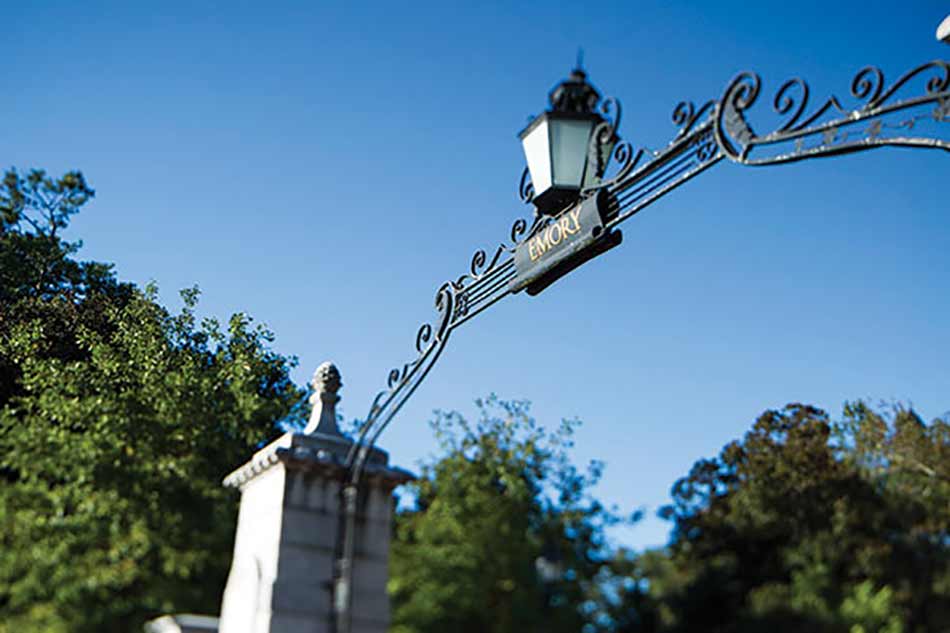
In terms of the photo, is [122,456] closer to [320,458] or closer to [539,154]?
[320,458]

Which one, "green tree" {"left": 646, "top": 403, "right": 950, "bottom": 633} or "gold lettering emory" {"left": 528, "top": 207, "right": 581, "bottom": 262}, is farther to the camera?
"green tree" {"left": 646, "top": 403, "right": 950, "bottom": 633}

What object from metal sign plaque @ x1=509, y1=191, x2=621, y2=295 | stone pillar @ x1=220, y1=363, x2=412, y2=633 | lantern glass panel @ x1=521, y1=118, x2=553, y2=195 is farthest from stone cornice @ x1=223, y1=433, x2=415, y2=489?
lantern glass panel @ x1=521, y1=118, x2=553, y2=195

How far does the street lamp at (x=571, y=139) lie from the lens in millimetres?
7676

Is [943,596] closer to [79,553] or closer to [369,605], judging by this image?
[369,605]

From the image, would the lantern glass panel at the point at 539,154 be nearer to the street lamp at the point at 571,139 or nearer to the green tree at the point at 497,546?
the street lamp at the point at 571,139

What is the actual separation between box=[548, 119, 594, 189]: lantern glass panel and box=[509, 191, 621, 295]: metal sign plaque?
221 mm

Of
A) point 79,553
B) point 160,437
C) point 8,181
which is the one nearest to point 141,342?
point 160,437

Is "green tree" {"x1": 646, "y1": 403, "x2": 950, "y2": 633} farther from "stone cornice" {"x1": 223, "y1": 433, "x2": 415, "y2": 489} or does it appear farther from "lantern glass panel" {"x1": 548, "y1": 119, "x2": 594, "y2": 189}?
"lantern glass panel" {"x1": 548, "y1": 119, "x2": 594, "y2": 189}

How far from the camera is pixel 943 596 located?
1502cm

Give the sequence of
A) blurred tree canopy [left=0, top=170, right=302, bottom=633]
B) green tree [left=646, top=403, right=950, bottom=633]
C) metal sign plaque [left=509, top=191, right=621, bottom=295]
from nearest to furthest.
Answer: metal sign plaque [left=509, top=191, right=621, bottom=295] < blurred tree canopy [left=0, top=170, right=302, bottom=633] < green tree [left=646, top=403, right=950, bottom=633]

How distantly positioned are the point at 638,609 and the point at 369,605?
6.64m

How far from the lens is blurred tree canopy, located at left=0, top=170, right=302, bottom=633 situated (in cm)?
1172

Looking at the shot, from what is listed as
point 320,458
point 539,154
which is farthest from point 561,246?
point 320,458

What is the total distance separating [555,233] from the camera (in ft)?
26.3
